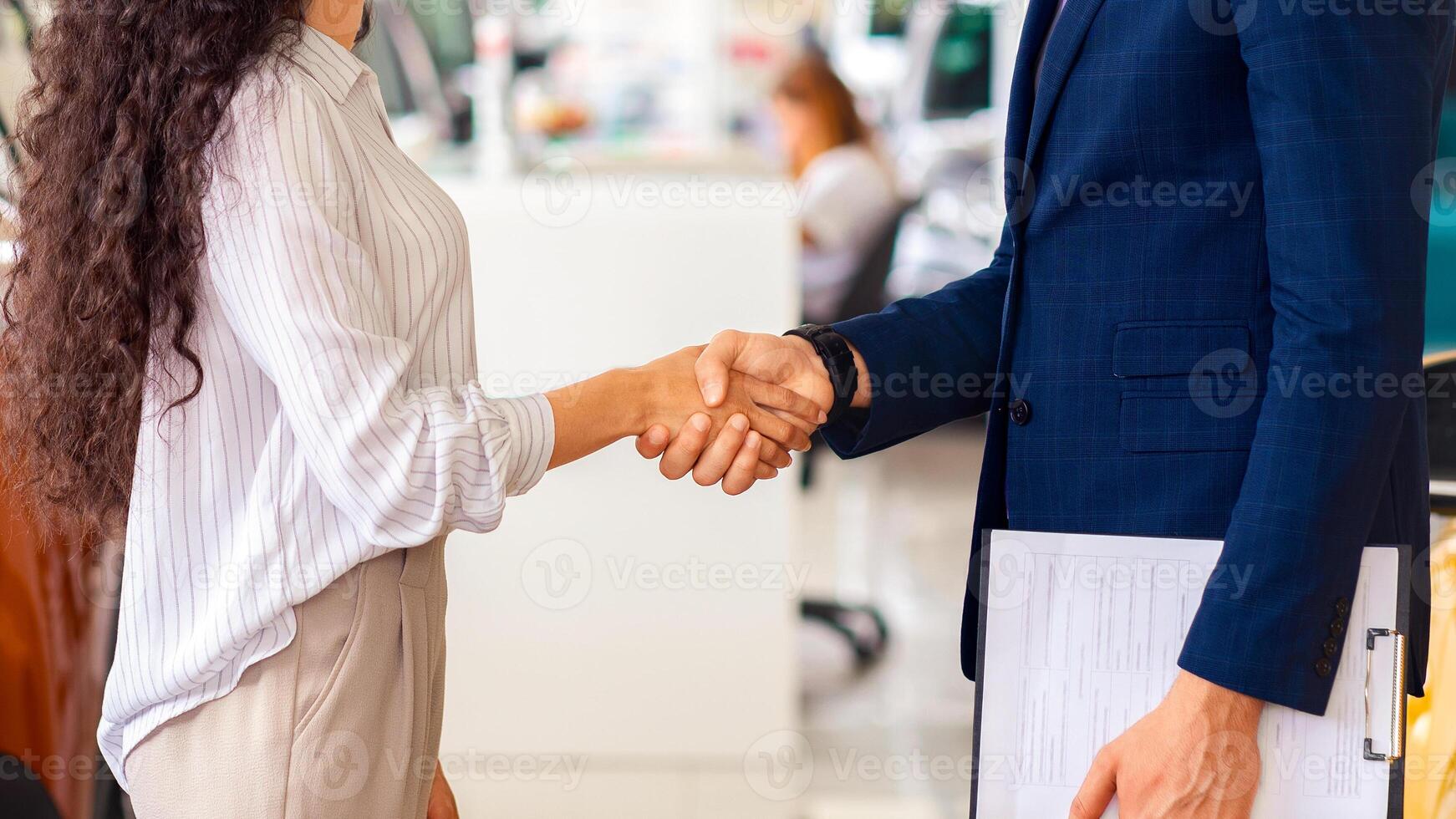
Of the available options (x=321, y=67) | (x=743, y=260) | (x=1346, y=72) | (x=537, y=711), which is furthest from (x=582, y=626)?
(x=1346, y=72)

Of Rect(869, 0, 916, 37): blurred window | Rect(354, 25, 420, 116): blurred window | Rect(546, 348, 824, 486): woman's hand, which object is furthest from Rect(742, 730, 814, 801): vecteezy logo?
Rect(869, 0, 916, 37): blurred window

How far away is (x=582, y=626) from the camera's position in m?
2.29

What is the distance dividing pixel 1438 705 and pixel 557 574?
146 centimetres

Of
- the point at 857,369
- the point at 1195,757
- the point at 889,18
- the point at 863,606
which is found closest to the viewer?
the point at 1195,757

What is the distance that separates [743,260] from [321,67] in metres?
1.27

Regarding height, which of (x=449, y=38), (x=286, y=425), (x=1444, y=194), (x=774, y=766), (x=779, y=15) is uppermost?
(x=779, y=15)

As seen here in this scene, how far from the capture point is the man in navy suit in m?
0.92

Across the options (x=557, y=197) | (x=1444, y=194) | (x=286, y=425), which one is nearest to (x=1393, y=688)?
(x=286, y=425)

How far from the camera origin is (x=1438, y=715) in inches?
58.3

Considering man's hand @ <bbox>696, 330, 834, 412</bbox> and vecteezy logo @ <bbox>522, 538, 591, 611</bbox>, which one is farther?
vecteezy logo @ <bbox>522, 538, 591, 611</bbox>

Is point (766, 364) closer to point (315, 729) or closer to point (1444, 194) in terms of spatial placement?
point (315, 729)

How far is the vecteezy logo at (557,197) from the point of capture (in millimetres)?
2191

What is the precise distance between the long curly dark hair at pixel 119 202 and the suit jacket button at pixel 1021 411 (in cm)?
76

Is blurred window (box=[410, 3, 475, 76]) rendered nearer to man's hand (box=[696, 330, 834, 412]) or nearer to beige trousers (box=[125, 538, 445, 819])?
man's hand (box=[696, 330, 834, 412])
